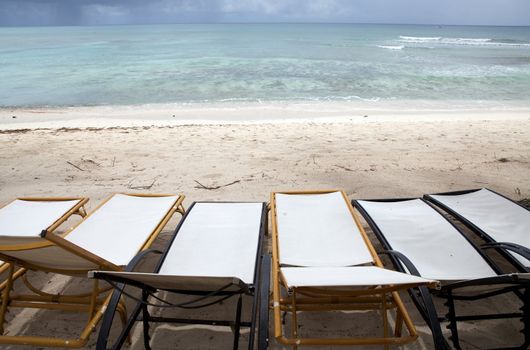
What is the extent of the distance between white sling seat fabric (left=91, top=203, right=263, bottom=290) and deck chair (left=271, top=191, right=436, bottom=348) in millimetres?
218

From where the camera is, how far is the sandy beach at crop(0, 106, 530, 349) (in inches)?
102

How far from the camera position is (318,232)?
3.05 metres

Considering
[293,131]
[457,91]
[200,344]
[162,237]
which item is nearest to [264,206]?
[162,237]

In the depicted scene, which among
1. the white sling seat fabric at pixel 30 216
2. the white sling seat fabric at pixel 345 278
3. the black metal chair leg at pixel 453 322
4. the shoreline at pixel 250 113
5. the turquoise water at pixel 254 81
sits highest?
the turquoise water at pixel 254 81

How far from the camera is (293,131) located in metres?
7.57

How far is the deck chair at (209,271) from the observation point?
1974 mm

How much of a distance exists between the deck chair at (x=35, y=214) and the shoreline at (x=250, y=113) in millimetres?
5345

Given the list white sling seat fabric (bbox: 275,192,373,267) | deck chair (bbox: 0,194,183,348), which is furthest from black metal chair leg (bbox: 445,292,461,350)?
deck chair (bbox: 0,194,183,348)

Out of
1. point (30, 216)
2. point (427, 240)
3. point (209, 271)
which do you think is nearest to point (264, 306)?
point (209, 271)

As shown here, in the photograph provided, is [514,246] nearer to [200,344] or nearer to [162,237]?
[200,344]

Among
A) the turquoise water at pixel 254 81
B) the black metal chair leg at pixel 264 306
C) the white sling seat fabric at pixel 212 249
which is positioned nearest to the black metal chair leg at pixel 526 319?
the black metal chair leg at pixel 264 306

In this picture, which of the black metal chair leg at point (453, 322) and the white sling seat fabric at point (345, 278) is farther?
the black metal chair leg at point (453, 322)

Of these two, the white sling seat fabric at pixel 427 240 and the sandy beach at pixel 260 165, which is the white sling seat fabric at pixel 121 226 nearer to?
the sandy beach at pixel 260 165

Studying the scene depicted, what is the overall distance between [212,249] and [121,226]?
0.91 m
